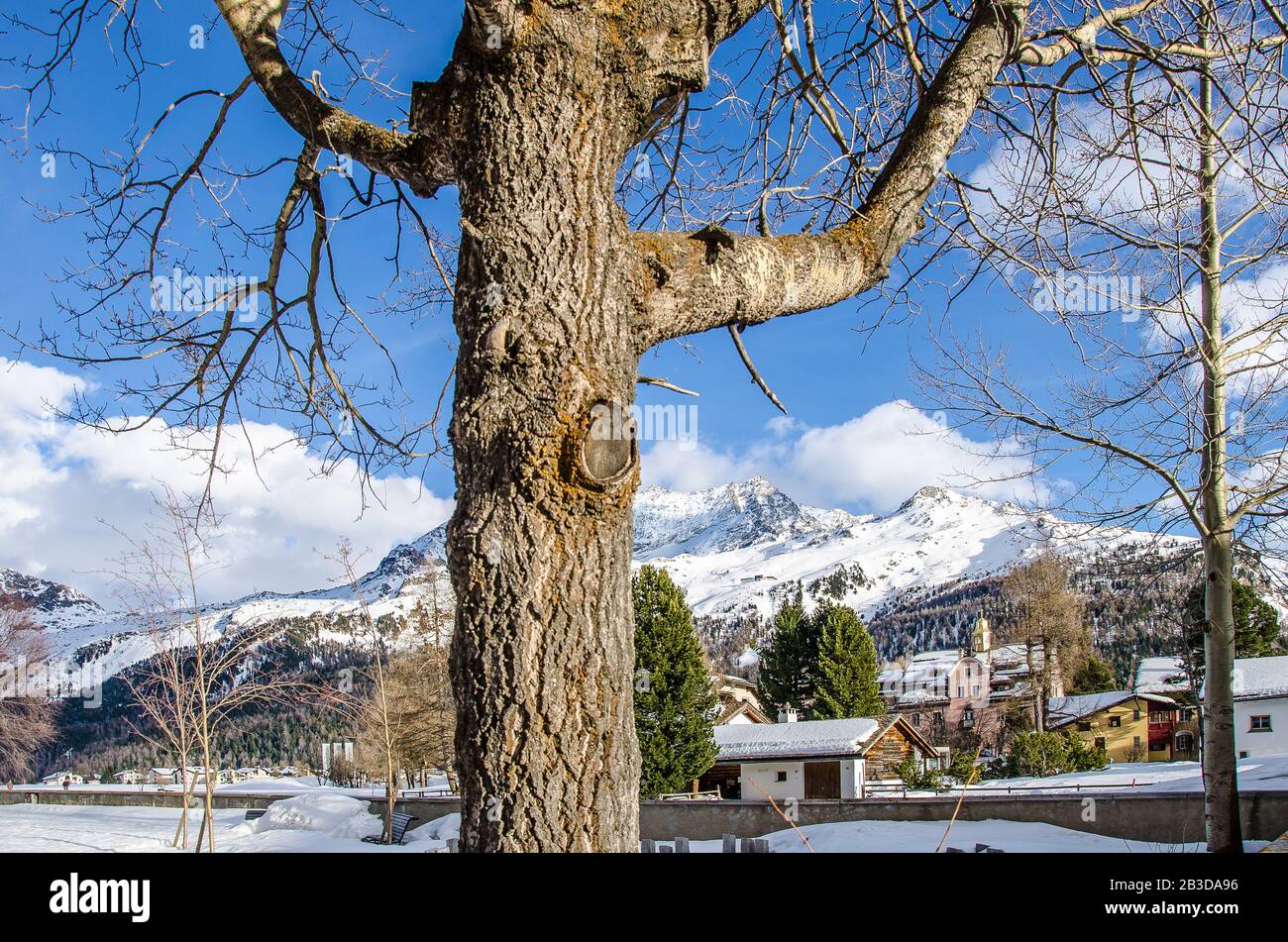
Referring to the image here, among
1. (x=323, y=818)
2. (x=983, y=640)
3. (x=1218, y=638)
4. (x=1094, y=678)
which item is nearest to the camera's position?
(x=1218, y=638)

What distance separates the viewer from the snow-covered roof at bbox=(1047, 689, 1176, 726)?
46.8m

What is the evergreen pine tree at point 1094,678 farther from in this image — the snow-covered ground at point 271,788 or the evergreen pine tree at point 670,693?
the snow-covered ground at point 271,788

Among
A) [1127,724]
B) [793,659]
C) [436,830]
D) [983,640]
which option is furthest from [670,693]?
[983,640]

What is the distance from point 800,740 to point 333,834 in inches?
660

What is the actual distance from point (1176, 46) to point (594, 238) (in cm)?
345

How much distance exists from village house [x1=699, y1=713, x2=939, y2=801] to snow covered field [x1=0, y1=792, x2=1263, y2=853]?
9.60 meters

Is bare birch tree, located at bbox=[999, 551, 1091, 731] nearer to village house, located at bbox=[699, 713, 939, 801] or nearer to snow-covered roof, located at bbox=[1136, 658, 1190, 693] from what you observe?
snow-covered roof, located at bbox=[1136, 658, 1190, 693]

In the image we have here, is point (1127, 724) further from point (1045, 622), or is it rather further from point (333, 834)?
point (333, 834)

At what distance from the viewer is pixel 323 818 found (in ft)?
97.3

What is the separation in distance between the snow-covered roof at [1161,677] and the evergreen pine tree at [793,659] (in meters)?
19.9

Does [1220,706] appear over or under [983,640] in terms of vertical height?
over

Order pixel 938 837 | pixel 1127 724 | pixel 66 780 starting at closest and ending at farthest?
pixel 938 837
pixel 1127 724
pixel 66 780

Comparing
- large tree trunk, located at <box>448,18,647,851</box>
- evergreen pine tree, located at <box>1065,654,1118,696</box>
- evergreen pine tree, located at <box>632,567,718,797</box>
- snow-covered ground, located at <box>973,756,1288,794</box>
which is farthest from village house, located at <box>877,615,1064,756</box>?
large tree trunk, located at <box>448,18,647,851</box>

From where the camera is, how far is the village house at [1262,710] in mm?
34562
